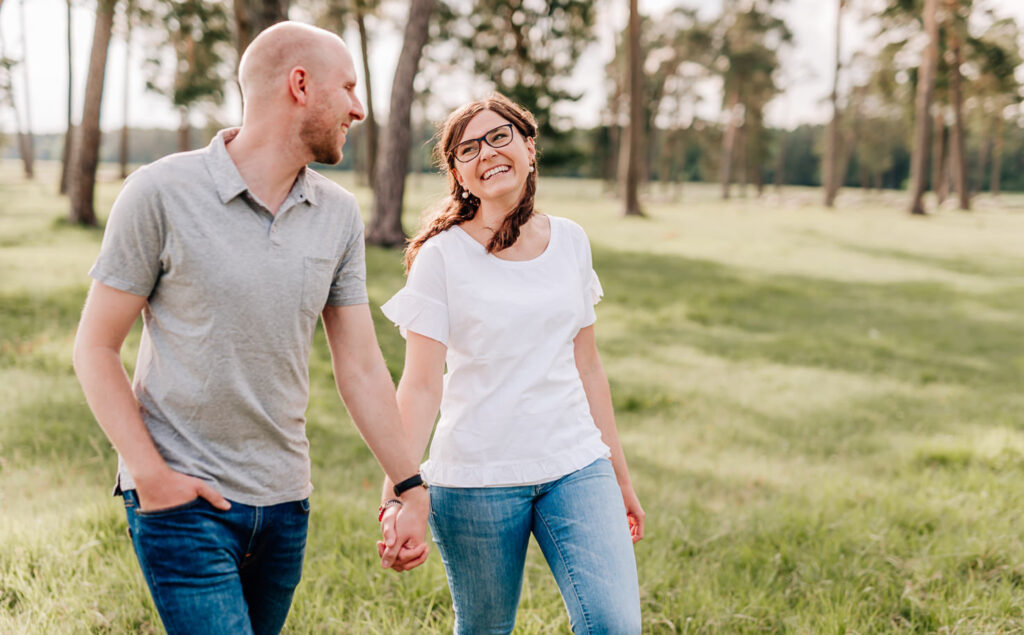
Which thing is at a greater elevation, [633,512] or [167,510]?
[167,510]

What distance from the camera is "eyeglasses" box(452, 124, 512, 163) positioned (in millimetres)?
2680

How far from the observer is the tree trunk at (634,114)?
2431cm

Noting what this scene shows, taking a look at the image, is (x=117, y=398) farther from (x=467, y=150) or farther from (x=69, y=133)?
(x=69, y=133)

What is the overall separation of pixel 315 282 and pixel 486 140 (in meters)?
0.89

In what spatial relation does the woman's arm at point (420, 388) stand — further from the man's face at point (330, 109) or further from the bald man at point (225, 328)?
the man's face at point (330, 109)

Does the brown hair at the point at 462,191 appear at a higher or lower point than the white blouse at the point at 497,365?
higher

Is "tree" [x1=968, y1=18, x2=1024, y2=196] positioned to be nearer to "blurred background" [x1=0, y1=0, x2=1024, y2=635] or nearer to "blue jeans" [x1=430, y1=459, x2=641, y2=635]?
"blurred background" [x1=0, y1=0, x2=1024, y2=635]

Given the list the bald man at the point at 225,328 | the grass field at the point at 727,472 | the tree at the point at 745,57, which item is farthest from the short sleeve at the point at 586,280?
the tree at the point at 745,57

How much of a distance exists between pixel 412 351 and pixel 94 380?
0.93 m

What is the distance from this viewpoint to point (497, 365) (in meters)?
2.48

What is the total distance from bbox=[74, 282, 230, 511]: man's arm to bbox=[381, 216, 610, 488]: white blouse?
79 centimetres

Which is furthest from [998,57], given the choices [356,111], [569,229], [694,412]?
[356,111]

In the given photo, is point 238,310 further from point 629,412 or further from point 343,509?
point 629,412

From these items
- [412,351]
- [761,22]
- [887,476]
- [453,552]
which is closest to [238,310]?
[412,351]
